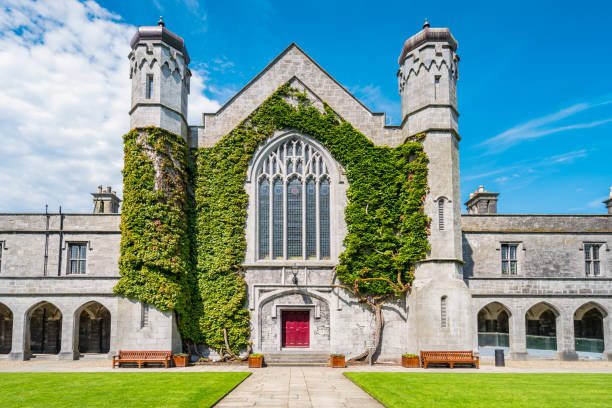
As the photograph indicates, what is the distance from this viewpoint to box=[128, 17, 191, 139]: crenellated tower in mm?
21766

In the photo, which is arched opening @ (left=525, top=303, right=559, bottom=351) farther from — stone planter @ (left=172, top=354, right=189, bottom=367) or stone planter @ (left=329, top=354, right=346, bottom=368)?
stone planter @ (left=172, top=354, right=189, bottom=367)

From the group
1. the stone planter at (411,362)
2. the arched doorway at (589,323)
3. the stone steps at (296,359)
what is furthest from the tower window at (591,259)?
the stone steps at (296,359)

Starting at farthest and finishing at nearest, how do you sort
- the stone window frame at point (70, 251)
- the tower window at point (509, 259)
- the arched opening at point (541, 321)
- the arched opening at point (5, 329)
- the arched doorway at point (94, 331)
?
the arched opening at point (541, 321) < the arched doorway at point (94, 331) < the arched opening at point (5, 329) < the tower window at point (509, 259) < the stone window frame at point (70, 251)

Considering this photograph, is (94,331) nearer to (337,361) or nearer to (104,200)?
(104,200)

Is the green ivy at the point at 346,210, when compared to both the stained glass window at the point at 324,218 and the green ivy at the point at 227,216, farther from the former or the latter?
the stained glass window at the point at 324,218

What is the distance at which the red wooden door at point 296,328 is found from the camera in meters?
21.6

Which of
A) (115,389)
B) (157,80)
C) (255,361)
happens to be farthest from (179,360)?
(157,80)

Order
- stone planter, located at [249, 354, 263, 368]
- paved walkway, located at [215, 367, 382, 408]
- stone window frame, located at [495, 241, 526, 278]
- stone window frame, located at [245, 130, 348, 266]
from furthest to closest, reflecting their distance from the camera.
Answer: stone window frame, located at [495, 241, 526, 278]
stone window frame, located at [245, 130, 348, 266]
stone planter, located at [249, 354, 263, 368]
paved walkway, located at [215, 367, 382, 408]

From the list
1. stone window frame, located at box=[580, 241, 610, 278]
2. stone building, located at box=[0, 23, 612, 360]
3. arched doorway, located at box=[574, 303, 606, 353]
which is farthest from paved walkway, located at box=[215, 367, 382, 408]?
arched doorway, located at box=[574, 303, 606, 353]

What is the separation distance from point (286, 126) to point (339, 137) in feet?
8.33

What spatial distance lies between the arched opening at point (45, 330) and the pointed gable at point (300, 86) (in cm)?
1177

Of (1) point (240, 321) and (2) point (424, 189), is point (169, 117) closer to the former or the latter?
(1) point (240, 321)

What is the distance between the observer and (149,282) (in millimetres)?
20000

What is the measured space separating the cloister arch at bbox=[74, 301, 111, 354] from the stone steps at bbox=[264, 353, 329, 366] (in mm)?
10017
